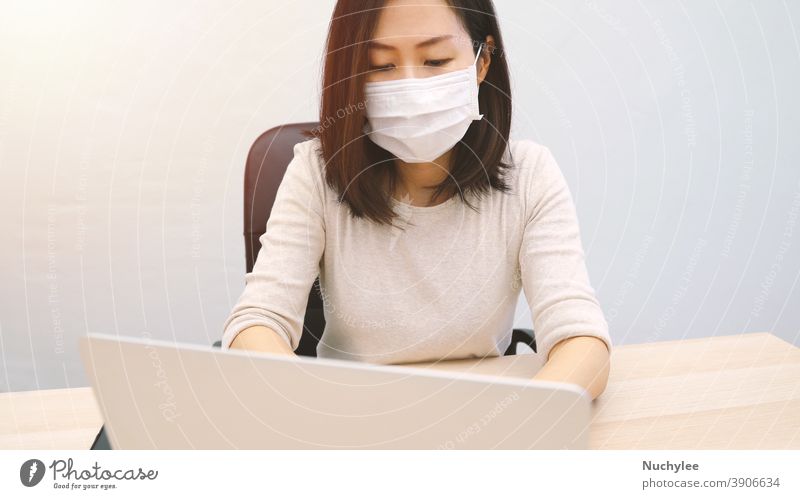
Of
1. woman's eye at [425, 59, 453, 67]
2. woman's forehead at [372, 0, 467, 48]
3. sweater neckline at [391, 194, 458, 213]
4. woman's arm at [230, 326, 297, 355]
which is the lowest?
woman's arm at [230, 326, 297, 355]

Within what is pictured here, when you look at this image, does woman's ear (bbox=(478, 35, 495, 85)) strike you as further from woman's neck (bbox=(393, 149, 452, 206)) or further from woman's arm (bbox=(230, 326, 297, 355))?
woman's arm (bbox=(230, 326, 297, 355))

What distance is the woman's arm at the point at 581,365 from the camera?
0.75m

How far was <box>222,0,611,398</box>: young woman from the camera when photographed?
0.87m

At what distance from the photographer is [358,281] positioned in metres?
0.95

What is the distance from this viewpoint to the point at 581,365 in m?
0.76

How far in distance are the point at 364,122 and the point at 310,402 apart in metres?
0.49

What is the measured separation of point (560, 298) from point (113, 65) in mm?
1114

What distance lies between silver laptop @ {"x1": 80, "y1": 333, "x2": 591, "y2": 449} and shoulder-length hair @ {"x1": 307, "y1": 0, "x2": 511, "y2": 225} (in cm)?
45

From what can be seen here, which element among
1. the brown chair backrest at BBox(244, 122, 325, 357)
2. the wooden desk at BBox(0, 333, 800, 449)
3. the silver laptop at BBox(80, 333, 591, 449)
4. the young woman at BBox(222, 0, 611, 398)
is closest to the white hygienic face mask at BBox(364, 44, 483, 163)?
the young woman at BBox(222, 0, 611, 398)

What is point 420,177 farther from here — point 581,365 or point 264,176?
point 581,365

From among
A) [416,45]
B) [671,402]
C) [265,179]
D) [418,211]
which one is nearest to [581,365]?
[671,402]

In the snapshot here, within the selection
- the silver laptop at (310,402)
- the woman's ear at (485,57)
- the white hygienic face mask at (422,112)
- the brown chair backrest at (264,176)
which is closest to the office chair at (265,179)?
the brown chair backrest at (264,176)

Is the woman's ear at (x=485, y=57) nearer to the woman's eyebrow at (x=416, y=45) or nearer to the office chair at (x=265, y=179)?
the woman's eyebrow at (x=416, y=45)
